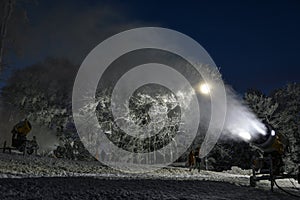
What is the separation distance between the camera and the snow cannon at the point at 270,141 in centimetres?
1279

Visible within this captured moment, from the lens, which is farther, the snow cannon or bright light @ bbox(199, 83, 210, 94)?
bright light @ bbox(199, 83, 210, 94)

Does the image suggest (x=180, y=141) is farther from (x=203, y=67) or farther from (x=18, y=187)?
(x=18, y=187)

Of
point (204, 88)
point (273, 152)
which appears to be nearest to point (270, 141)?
point (273, 152)

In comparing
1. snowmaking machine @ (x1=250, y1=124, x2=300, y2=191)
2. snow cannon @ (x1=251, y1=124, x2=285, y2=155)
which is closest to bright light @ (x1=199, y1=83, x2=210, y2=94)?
snowmaking machine @ (x1=250, y1=124, x2=300, y2=191)

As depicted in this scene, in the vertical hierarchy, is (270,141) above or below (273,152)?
→ above

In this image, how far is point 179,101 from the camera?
3803cm

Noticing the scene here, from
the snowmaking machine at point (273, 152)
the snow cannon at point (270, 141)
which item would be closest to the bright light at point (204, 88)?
the snowmaking machine at point (273, 152)

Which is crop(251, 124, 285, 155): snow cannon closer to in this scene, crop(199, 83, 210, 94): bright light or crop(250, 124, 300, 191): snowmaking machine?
crop(250, 124, 300, 191): snowmaking machine

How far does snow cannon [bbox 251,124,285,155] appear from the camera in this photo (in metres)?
12.8

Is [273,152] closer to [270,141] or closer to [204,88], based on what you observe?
[270,141]

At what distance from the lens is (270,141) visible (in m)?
12.8

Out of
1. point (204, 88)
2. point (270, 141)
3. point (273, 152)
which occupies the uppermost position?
point (204, 88)

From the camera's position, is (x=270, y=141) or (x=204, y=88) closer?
(x=270, y=141)

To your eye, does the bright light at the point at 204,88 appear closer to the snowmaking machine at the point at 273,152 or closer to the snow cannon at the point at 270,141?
the snowmaking machine at the point at 273,152
